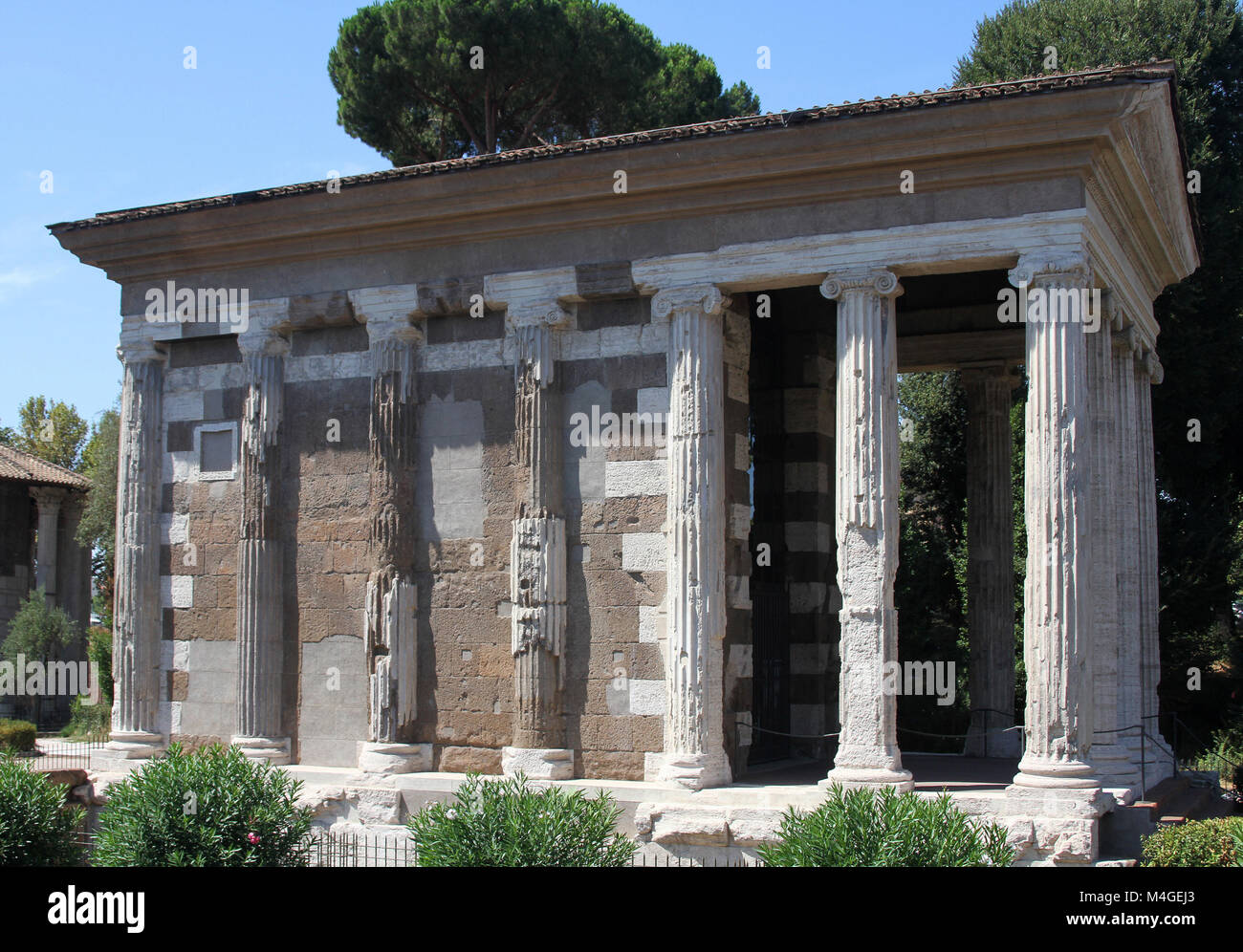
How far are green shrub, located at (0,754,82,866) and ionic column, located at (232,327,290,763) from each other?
116 inches

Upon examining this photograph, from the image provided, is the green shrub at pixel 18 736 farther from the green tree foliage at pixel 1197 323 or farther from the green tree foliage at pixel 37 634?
the green tree foliage at pixel 1197 323

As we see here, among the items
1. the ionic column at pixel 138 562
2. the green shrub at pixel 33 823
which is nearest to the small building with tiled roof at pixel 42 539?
the ionic column at pixel 138 562

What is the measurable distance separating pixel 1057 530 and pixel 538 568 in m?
4.52

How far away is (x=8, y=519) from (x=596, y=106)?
16587mm

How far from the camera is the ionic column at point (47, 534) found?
31594 mm

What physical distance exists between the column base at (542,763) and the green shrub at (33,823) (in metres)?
3.69

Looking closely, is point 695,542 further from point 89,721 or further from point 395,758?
point 89,721

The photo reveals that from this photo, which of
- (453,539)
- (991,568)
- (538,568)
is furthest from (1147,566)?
(453,539)

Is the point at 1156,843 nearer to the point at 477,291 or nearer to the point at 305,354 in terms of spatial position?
the point at 477,291

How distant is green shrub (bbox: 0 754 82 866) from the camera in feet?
32.6

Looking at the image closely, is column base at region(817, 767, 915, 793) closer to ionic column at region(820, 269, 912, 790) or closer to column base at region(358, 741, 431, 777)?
ionic column at region(820, 269, 912, 790)

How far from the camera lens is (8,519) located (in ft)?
103

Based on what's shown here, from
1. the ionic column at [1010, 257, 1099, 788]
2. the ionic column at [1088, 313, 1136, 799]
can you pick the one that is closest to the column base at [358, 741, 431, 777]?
the ionic column at [1010, 257, 1099, 788]

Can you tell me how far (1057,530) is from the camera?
10.8m
